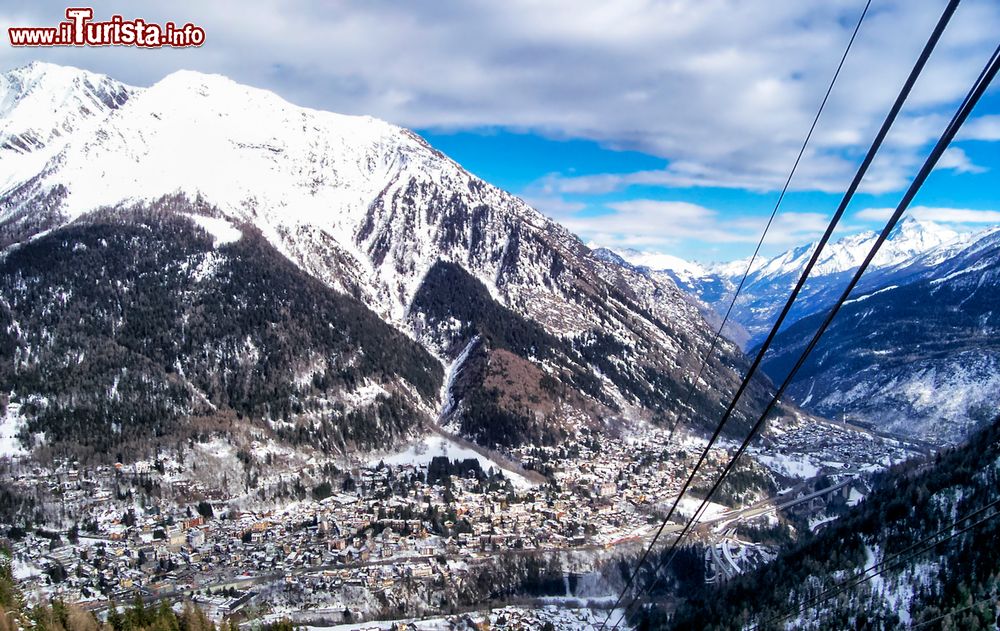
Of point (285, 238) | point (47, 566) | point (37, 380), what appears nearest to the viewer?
point (47, 566)

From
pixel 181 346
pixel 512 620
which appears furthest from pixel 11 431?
pixel 512 620

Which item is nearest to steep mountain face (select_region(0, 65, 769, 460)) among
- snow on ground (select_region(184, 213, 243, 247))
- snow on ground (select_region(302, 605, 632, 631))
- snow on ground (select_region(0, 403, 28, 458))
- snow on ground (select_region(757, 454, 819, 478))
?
snow on ground (select_region(184, 213, 243, 247))

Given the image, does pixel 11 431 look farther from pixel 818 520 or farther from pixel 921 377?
pixel 921 377

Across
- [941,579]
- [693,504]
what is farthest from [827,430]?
[941,579]

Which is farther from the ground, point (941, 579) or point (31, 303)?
point (31, 303)

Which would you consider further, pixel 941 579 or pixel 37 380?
pixel 37 380

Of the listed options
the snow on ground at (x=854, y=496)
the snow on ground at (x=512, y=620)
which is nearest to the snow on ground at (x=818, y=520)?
the snow on ground at (x=854, y=496)

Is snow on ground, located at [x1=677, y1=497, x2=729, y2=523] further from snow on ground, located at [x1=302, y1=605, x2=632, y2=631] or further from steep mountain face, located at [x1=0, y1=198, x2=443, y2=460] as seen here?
steep mountain face, located at [x1=0, y1=198, x2=443, y2=460]

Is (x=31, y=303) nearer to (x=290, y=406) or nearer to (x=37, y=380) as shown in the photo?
(x=37, y=380)

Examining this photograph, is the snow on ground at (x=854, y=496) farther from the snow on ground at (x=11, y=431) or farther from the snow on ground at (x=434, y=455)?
the snow on ground at (x=11, y=431)
